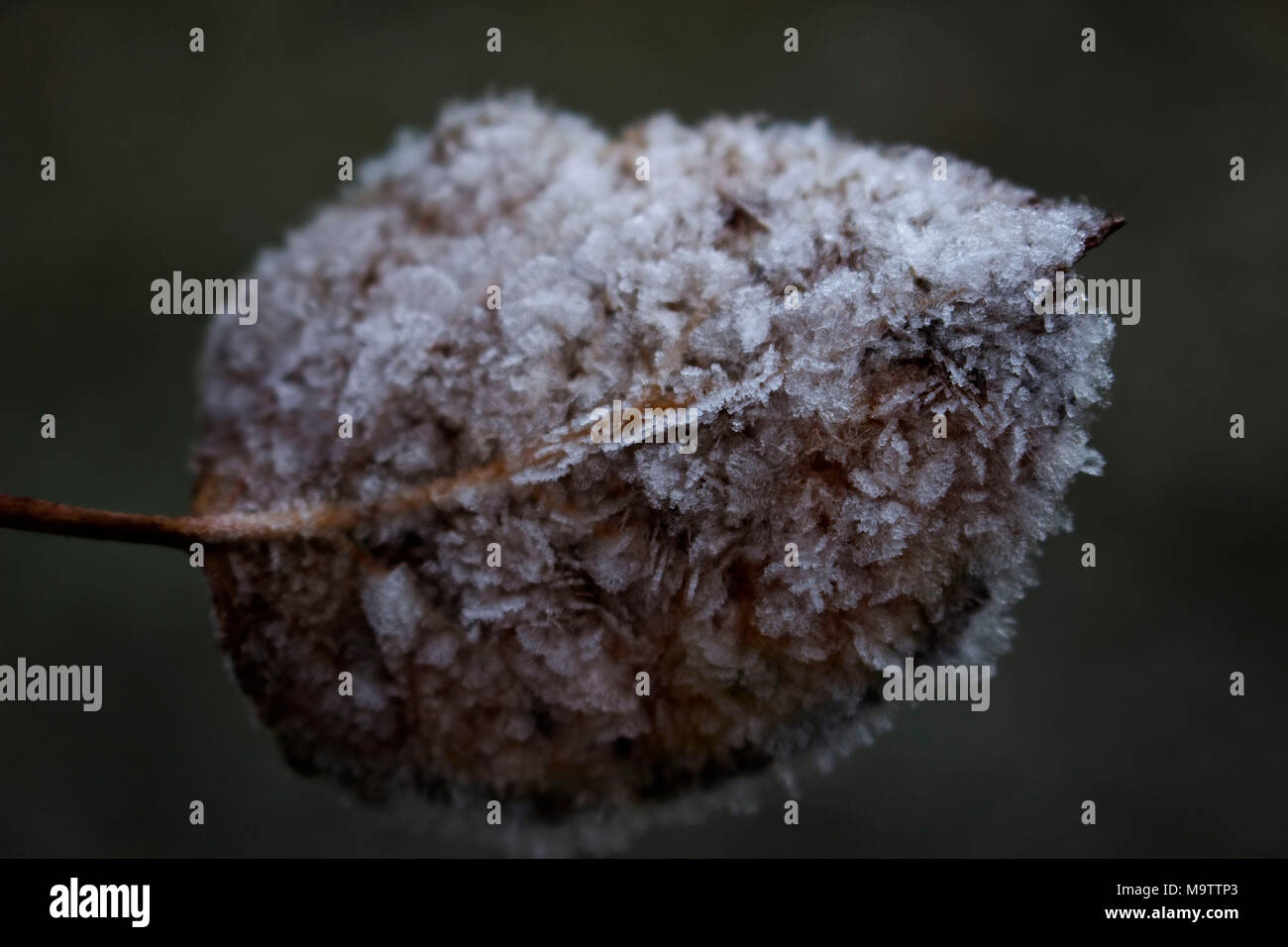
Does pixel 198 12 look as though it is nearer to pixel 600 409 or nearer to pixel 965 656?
pixel 600 409

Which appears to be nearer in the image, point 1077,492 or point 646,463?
point 646,463

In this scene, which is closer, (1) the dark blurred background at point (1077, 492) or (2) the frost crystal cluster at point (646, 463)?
(2) the frost crystal cluster at point (646, 463)

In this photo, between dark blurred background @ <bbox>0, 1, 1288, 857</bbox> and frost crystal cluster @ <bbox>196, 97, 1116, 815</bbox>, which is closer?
frost crystal cluster @ <bbox>196, 97, 1116, 815</bbox>
